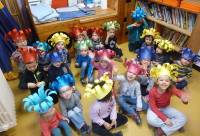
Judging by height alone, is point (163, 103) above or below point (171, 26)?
below

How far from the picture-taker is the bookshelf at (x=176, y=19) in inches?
85.8

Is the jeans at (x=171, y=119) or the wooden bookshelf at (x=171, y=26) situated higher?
the wooden bookshelf at (x=171, y=26)

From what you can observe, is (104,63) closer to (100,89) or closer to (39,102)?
(100,89)

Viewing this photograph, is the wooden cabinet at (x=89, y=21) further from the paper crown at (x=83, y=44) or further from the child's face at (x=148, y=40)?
the child's face at (x=148, y=40)

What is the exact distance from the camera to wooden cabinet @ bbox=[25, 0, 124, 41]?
2265 millimetres

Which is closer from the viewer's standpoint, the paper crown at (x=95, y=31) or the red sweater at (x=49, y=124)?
the red sweater at (x=49, y=124)

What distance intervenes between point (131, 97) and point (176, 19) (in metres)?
1.30

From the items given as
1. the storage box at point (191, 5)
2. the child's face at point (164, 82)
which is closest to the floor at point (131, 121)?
the child's face at point (164, 82)

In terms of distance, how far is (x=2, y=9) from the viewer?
7.18 ft

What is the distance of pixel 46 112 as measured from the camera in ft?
4.25

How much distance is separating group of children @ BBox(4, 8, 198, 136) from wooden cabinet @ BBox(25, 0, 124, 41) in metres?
0.14

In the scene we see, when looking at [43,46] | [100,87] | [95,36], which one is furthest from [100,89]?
[95,36]

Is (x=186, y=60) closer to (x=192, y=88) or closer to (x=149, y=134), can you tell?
(x=192, y=88)

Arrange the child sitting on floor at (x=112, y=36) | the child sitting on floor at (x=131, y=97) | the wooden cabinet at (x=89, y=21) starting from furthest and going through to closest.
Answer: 1. the child sitting on floor at (x=112, y=36)
2. the wooden cabinet at (x=89, y=21)
3. the child sitting on floor at (x=131, y=97)
